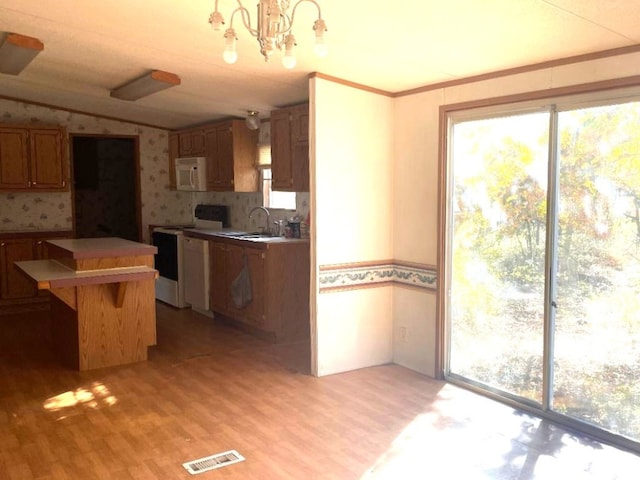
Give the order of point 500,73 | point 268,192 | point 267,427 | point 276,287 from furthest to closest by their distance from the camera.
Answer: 1. point 268,192
2. point 276,287
3. point 500,73
4. point 267,427

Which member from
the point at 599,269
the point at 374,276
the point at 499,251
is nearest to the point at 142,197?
the point at 374,276

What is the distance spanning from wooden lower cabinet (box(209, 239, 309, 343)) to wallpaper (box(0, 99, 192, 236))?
8.22 ft

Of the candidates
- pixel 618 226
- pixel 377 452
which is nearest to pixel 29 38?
pixel 377 452

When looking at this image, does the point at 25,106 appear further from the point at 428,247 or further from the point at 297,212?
the point at 428,247

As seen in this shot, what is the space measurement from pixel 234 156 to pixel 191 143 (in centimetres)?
118

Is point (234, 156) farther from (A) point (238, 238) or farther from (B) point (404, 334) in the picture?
(B) point (404, 334)

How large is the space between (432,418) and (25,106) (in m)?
6.05

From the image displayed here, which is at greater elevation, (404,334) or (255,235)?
(255,235)

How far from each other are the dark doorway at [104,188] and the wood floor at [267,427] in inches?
175

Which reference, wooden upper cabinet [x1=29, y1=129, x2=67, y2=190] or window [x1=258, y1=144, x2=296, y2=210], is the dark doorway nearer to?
wooden upper cabinet [x1=29, y1=129, x2=67, y2=190]

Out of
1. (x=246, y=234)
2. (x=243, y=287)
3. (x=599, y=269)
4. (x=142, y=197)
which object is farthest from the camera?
(x=142, y=197)

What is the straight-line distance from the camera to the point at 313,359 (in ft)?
14.2

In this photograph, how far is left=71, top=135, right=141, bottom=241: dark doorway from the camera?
8.73 metres

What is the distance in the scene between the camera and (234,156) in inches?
246
